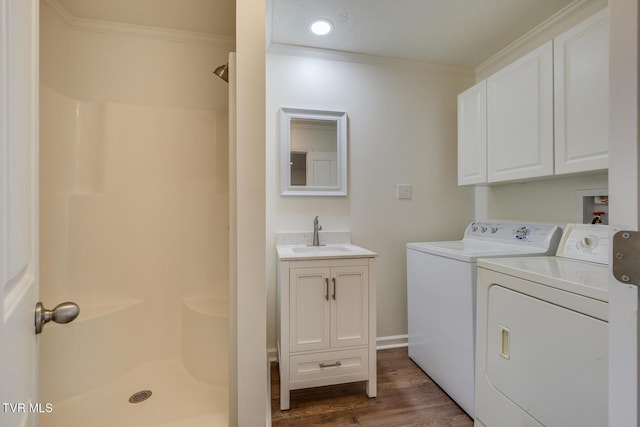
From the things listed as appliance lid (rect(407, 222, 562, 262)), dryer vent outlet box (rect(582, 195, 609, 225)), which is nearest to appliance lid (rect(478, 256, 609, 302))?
appliance lid (rect(407, 222, 562, 262))

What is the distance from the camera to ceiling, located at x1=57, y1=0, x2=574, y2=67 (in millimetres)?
1555

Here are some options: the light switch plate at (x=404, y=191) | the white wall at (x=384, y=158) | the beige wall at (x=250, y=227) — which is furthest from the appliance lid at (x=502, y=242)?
the beige wall at (x=250, y=227)

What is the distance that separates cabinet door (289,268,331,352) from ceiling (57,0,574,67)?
5.39 feet

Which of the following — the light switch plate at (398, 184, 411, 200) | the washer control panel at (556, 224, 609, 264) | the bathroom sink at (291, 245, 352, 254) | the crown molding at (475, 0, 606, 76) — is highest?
the crown molding at (475, 0, 606, 76)

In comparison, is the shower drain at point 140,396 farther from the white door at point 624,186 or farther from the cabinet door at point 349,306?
the white door at point 624,186

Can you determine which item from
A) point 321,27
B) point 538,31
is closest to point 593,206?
point 538,31

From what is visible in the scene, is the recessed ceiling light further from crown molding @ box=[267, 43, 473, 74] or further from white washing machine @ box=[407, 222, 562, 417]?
white washing machine @ box=[407, 222, 562, 417]

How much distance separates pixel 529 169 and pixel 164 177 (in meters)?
2.37

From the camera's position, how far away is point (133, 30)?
66.6 inches

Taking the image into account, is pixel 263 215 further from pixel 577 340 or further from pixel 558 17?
pixel 558 17

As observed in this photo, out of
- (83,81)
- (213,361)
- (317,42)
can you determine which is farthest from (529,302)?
(83,81)

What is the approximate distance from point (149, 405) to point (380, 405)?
127 cm

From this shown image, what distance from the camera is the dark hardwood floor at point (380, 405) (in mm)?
1444

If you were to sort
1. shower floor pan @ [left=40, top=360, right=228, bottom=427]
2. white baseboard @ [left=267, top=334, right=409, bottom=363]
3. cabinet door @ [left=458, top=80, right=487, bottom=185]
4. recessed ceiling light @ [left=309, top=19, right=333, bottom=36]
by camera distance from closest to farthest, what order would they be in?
shower floor pan @ [left=40, top=360, right=228, bottom=427]
recessed ceiling light @ [left=309, top=19, right=333, bottom=36]
cabinet door @ [left=458, top=80, right=487, bottom=185]
white baseboard @ [left=267, top=334, right=409, bottom=363]
